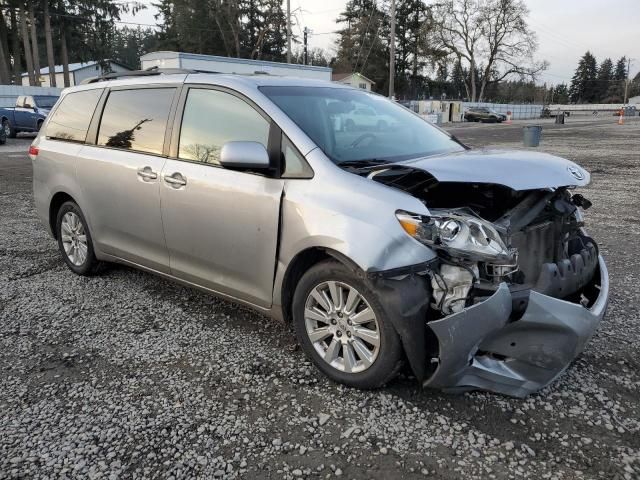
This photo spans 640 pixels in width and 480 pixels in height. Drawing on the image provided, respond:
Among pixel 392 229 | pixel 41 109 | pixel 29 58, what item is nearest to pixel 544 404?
pixel 392 229

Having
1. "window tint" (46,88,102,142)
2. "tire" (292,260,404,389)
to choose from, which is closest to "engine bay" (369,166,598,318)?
"tire" (292,260,404,389)

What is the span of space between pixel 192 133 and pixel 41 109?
22460 millimetres

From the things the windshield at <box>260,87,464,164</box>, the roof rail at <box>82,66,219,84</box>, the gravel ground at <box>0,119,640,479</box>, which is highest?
→ the roof rail at <box>82,66,219,84</box>

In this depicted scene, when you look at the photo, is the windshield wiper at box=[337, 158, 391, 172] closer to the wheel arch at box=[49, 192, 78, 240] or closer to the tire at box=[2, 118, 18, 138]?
the wheel arch at box=[49, 192, 78, 240]

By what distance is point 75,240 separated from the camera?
5.16 metres

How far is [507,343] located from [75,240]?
4.12 meters

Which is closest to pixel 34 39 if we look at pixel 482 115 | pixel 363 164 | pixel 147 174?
pixel 482 115

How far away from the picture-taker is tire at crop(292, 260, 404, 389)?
2.90 meters

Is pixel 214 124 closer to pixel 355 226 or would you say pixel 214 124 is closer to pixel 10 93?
pixel 355 226

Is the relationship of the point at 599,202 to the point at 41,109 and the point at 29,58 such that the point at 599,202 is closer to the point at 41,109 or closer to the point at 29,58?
the point at 41,109

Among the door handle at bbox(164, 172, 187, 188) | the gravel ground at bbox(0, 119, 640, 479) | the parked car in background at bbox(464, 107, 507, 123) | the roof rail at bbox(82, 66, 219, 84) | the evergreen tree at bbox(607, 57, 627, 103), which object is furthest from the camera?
the evergreen tree at bbox(607, 57, 627, 103)

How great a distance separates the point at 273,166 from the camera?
333cm

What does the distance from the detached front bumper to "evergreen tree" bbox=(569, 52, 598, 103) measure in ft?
→ 399

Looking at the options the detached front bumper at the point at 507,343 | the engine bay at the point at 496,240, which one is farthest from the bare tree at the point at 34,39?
the detached front bumper at the point at 507,343
